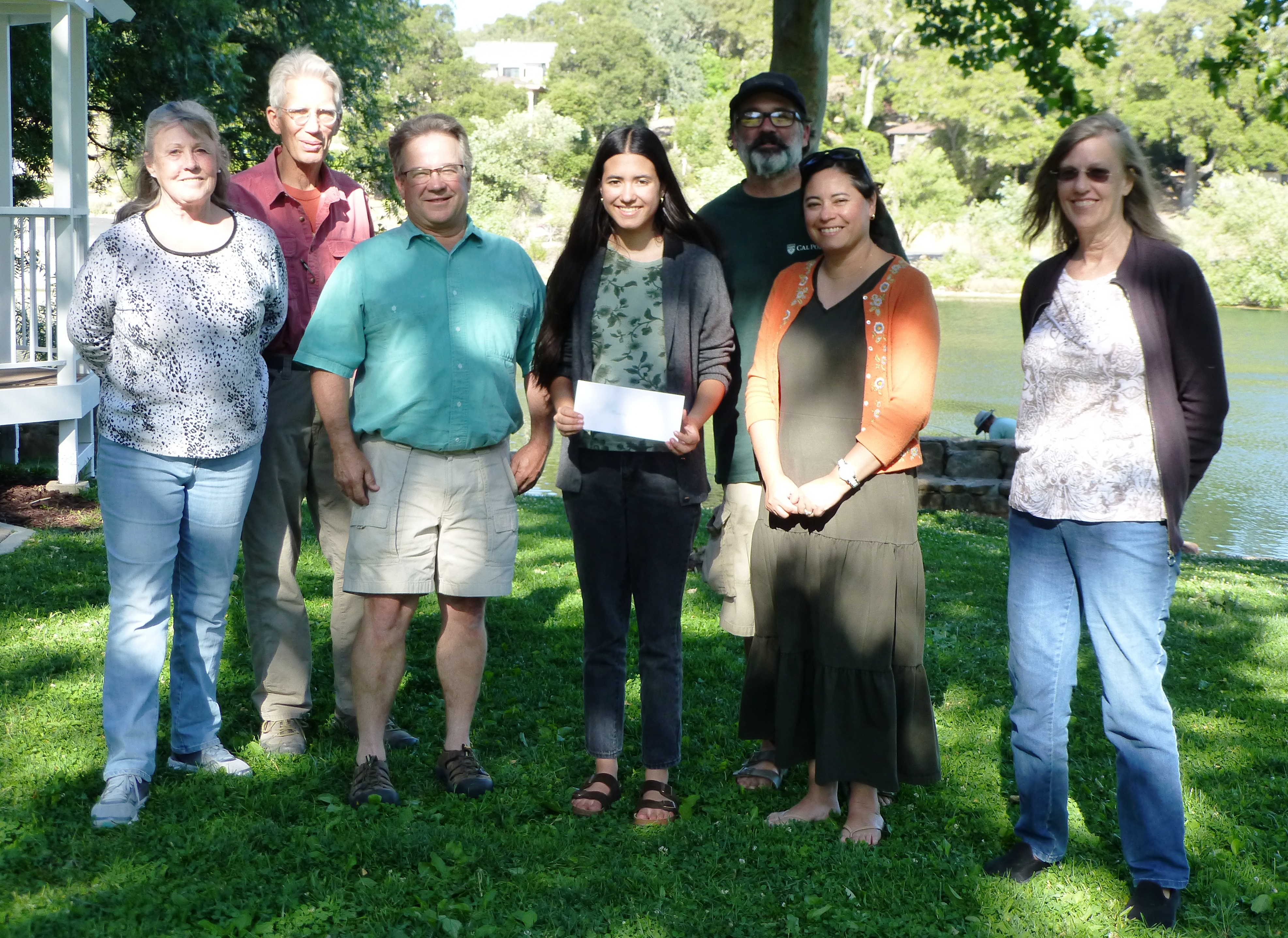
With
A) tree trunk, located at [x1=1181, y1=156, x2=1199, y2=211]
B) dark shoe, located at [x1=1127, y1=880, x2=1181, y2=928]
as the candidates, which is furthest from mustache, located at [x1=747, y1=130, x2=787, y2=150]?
tree trunk, located at [x1=1181, y1=156, x2=1199, y2=211]

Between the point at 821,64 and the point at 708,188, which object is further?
the point at 708,188

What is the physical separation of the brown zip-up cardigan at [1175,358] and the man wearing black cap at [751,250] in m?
1.03

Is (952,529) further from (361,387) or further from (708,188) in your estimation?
(708,188)

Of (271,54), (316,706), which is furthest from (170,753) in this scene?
(271,54)

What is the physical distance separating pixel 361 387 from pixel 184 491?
0.62m

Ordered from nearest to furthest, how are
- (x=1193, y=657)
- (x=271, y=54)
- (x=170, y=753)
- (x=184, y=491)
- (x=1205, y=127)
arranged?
(x=184, y=491) → (x=170, y=753) → (x=1193, y=657) → (x=271, y=54) → (x=1205, y=127)

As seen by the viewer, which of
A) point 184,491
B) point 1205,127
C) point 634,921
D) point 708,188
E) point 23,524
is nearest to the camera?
point 634,921

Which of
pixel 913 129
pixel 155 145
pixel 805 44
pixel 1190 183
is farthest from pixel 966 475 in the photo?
pixel 913 129

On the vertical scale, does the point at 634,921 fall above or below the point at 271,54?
below

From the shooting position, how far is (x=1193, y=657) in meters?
6.02

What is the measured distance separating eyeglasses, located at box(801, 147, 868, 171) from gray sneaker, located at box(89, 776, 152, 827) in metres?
2.74

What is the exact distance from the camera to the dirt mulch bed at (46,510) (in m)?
8.02

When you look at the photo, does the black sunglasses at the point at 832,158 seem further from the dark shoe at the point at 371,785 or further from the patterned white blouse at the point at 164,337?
the dark shoe at the point at 371,785

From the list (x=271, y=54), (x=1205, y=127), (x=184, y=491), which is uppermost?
(x=1205, y=127)
